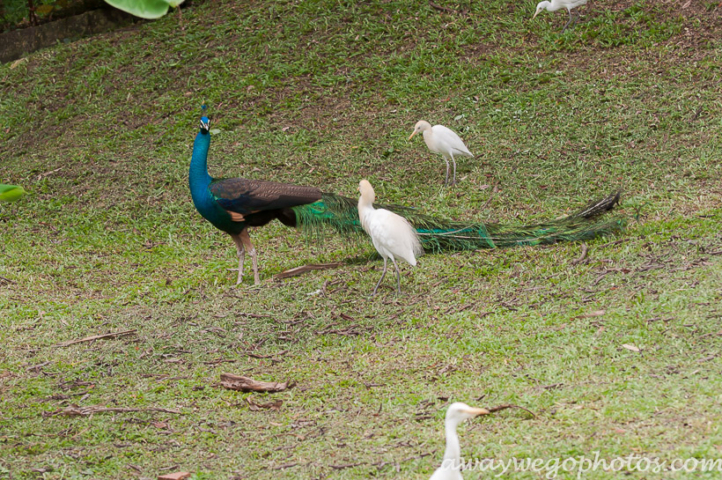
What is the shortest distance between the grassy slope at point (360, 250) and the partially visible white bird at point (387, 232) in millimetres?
347

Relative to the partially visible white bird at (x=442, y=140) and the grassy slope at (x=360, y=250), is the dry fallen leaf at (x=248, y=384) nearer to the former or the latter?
the grassy slope at (x=360, y=250)

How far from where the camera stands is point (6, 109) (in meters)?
10.2

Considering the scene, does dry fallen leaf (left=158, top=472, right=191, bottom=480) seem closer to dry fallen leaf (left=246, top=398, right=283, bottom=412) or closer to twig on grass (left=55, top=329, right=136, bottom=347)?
dry fallen leaf (left=246, top=398, right=283, bottom=412)

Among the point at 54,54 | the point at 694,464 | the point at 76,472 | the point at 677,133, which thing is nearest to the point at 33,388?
the point at 76,472

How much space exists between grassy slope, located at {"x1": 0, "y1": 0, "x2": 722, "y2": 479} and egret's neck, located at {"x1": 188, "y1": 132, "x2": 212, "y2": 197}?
82 centimetres

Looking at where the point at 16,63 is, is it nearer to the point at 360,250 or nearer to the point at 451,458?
the point at 360,250

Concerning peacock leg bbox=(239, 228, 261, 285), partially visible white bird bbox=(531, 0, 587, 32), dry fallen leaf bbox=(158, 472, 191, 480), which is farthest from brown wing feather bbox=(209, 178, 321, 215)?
partially visible white bird bbox=(531, 0, 587, 32)

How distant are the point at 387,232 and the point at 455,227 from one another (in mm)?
1115

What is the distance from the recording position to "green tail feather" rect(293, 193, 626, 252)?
19.3 feet

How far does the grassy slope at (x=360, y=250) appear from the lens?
3.58 m

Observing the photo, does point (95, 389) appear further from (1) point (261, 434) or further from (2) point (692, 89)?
(2) point (692, 89)

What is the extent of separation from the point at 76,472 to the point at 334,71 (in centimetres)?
718

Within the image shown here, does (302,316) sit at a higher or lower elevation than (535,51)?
lower

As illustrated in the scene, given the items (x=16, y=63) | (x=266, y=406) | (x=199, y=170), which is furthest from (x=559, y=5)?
(x=16, y=63)
